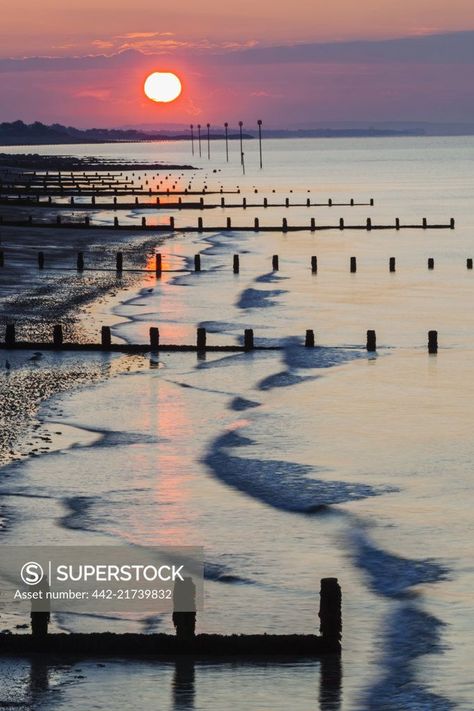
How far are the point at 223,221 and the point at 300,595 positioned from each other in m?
77.9

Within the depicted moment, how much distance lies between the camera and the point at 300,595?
1812 cm

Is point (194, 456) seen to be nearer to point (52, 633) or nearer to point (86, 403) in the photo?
point (86, 403)

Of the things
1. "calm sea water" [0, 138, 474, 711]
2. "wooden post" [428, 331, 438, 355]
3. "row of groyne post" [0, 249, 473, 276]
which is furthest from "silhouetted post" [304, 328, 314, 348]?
"row of groyne post" [0, 249, 473, 276]

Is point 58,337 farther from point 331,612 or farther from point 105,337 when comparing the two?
point 331,612

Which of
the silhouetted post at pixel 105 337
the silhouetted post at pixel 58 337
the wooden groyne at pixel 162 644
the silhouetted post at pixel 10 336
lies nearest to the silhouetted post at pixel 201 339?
the silhouetted post at pixel 105 337

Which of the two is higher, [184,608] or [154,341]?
[154,341]

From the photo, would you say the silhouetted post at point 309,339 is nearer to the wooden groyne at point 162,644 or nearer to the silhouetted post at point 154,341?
the silhouetted post at point 154,341

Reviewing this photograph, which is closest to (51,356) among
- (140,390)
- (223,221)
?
(140,390)

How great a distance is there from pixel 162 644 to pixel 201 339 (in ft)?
68.2

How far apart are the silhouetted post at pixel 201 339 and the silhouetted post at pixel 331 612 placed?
67.0ft

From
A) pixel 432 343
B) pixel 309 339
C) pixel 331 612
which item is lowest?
pixel 331 612

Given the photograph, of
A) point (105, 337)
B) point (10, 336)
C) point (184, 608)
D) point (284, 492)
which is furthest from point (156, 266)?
point (184, 608)

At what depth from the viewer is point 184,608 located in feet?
48.8

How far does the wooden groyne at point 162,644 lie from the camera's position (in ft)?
50.1
